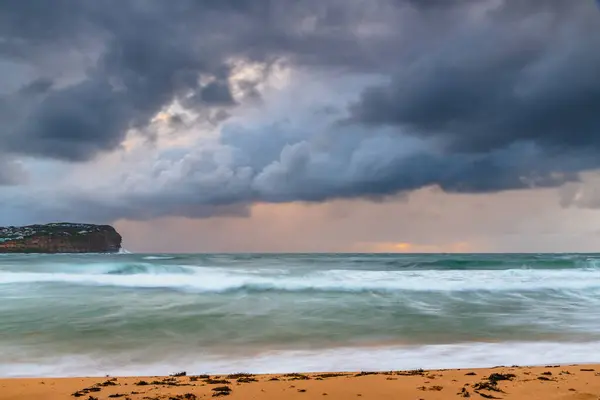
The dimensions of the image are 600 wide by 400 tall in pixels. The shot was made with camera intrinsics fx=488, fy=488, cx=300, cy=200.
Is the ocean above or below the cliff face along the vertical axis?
below

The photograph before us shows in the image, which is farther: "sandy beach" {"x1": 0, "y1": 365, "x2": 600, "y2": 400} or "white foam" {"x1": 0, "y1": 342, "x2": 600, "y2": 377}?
"white foam" {"x1": 0, "y1": 342, "x2": 600, "y2": 377}

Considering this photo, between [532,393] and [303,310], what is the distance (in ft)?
33.0

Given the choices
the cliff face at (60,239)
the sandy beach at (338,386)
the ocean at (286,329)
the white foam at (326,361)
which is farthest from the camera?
the cliff face at (60,239)

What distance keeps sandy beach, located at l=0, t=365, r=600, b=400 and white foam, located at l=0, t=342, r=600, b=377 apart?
1005mm

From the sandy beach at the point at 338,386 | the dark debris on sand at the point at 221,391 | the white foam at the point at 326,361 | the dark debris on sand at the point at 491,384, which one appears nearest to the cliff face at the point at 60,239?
the white foam at the point at 326,361

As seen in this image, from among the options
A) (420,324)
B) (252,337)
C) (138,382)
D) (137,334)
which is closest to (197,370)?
(138,382)

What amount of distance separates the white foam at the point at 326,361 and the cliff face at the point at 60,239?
105774 millimetres

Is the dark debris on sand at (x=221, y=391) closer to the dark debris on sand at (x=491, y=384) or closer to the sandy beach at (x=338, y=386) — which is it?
the sandy beach at (x=338, y=386)

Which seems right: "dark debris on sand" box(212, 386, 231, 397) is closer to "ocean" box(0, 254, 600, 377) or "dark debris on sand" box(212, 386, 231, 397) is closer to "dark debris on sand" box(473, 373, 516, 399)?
"ocean" box(0, 254, 600, 377)

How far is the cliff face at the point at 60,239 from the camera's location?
10138 cm

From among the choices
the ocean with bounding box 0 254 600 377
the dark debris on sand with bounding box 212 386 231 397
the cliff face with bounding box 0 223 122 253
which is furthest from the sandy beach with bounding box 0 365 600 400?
the cliff face with bounding box 0 223 122 253

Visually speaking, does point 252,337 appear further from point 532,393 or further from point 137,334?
point 532,393

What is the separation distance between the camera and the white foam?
789 centimetres

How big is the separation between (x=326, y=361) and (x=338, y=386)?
2.39 metres
